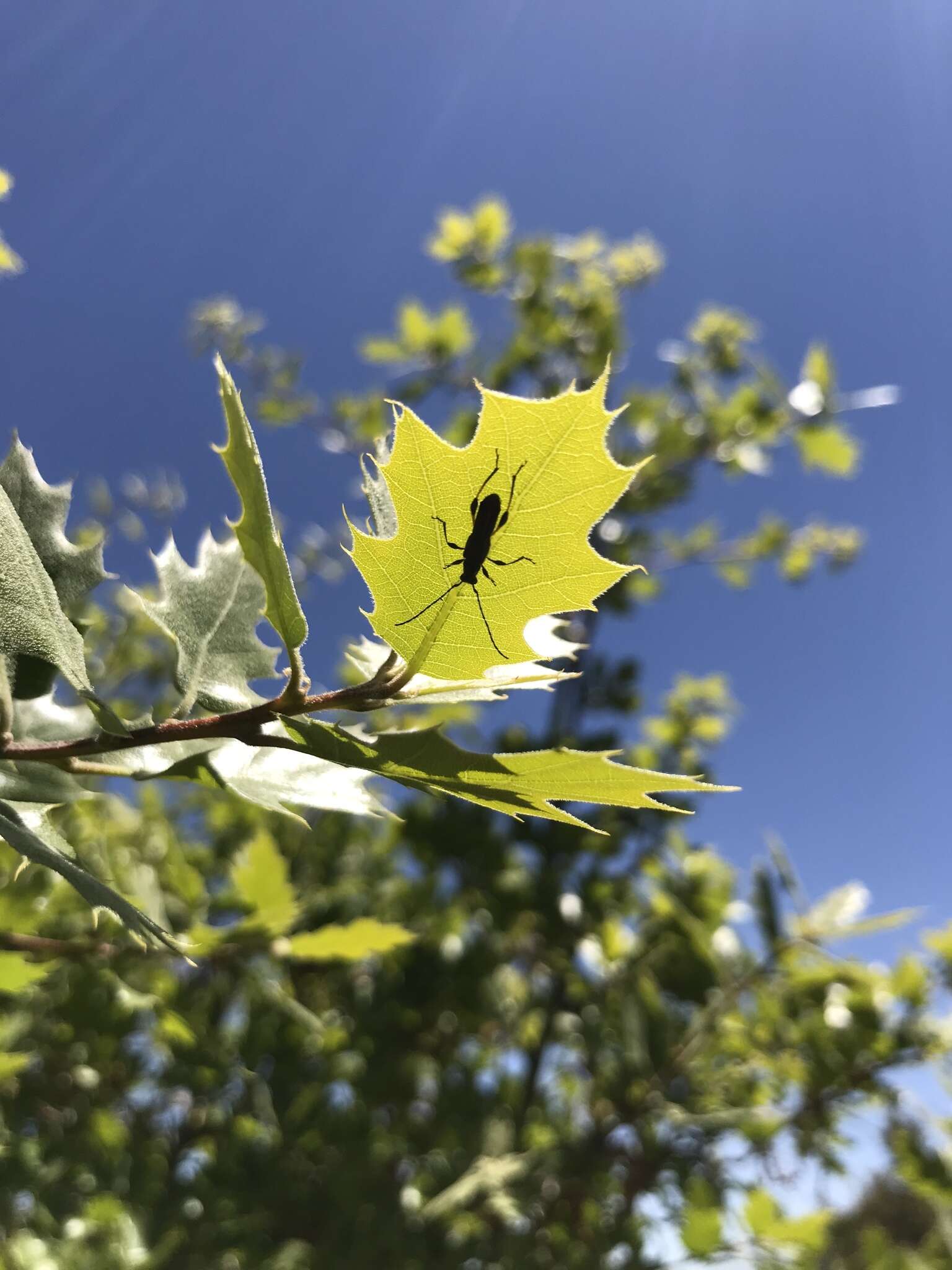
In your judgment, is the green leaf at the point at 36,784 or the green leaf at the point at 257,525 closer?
the green leaf at the point at 257,525

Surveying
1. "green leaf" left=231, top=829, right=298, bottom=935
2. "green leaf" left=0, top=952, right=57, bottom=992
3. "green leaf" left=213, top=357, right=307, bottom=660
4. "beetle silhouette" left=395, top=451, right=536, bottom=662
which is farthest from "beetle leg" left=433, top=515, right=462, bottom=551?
"green leaf" left=231, top=829, right=298, bottom=935

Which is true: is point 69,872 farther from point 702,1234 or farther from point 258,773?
point 702,1234

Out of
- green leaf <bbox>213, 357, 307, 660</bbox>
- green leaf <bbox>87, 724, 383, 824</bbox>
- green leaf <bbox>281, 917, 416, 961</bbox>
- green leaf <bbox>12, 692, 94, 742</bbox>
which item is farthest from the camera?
green leaf <bbox>281, 917, 416, 961</bbox>

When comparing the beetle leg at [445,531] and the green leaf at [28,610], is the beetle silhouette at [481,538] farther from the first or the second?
the green leaf at [28,610]

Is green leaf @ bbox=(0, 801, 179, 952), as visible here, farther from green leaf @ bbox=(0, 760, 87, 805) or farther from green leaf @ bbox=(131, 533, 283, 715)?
green leaf @ bbox=(131, 533, 283, 715)

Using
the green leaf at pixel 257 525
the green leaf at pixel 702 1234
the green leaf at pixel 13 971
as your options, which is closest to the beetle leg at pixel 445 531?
the green leaf at pixel 257 525
